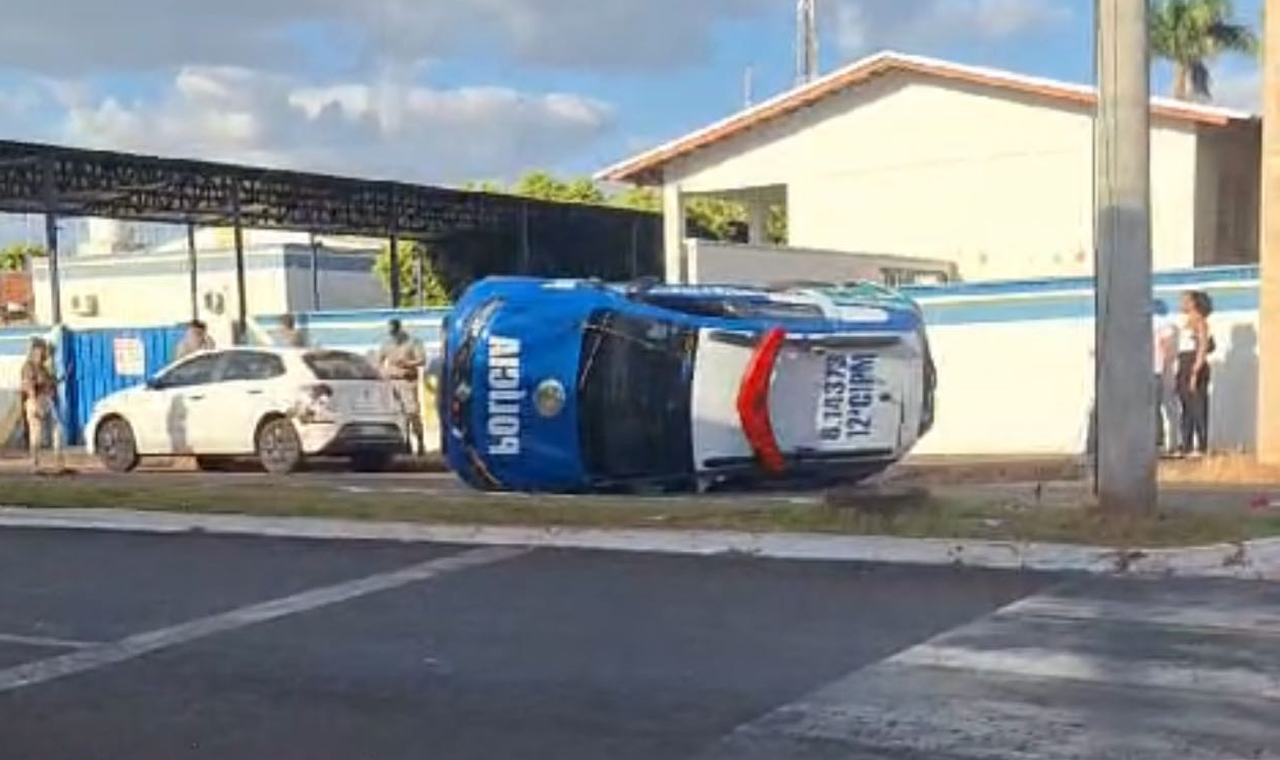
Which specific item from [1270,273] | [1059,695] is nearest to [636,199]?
[1270,273]

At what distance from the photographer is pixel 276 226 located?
37.2m

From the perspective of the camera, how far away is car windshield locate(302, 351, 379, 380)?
20.8 metres

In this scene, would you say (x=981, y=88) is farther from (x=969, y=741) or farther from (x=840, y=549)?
(x=969, y=741)

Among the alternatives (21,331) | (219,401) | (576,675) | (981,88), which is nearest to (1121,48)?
(576,675)

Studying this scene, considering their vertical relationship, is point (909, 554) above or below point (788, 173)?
below

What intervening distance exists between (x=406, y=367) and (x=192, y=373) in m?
2.97

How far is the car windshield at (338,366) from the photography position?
20.8 m

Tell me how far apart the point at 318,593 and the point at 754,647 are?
321cm

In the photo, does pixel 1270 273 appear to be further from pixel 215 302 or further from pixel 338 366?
pixel 215 302

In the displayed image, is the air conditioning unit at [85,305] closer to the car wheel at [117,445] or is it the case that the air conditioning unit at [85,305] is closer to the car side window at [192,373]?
the car wheel at [117,445]

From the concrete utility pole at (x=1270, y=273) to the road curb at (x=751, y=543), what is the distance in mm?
6025

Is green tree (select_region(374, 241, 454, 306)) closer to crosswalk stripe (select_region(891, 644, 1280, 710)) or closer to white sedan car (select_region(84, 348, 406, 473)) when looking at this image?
white sedan car (select_region(84, 348, 406, 473))

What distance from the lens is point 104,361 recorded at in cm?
2800

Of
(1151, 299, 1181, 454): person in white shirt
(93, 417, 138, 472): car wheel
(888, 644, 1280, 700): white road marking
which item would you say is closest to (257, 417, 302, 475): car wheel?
(93, 417, 138, 472): car wheel
